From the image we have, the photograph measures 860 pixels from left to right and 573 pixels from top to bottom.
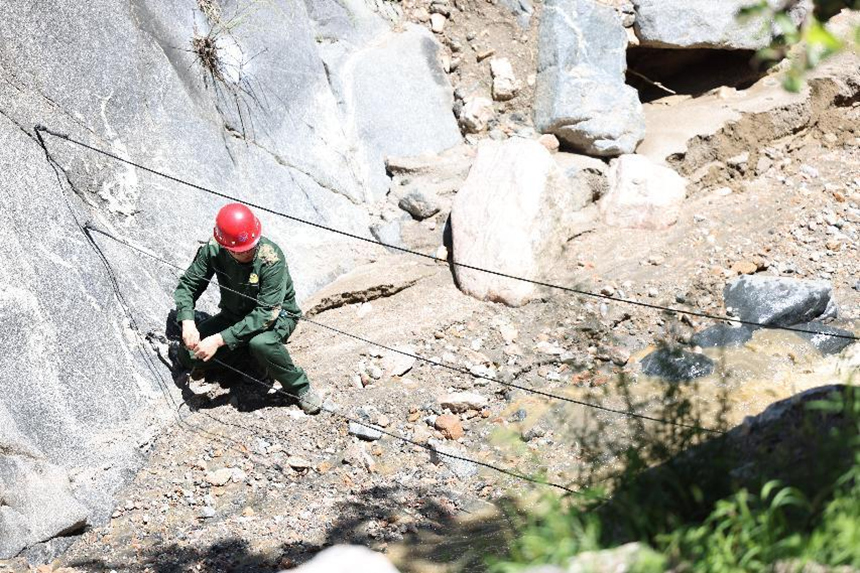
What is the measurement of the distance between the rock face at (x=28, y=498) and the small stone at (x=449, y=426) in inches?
76.2

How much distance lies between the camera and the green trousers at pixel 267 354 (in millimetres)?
5191

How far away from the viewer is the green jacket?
5.14m

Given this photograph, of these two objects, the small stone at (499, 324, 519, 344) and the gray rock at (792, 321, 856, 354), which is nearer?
the gray rock at (792, 321, 856, 354)

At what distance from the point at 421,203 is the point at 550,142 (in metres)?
1.28

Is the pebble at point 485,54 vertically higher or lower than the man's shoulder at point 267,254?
higher

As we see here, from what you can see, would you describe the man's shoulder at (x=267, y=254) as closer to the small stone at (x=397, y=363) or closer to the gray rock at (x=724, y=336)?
the small stone at (x=397, y=363)

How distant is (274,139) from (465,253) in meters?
1.62

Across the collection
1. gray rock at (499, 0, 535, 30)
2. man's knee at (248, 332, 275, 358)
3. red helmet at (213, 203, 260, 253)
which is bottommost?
man's knee at (248, 332, 275, 358)

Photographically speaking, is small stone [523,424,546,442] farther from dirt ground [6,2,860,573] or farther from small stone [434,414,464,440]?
small stone [434,414,464,440]

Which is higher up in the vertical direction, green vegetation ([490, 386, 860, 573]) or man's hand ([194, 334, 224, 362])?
man's hand ([194, 334, 224, 362])

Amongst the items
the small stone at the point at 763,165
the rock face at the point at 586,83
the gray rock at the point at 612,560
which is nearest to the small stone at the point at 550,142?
the rock face at the point at 586,83

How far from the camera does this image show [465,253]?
251 inches

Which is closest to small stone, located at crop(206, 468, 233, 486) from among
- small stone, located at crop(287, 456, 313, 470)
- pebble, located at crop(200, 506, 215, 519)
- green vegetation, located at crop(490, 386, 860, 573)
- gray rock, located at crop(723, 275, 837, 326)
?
pebble, located at crop(200, 506, 215, 519)

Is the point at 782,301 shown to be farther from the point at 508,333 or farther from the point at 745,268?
the point at 508,333
